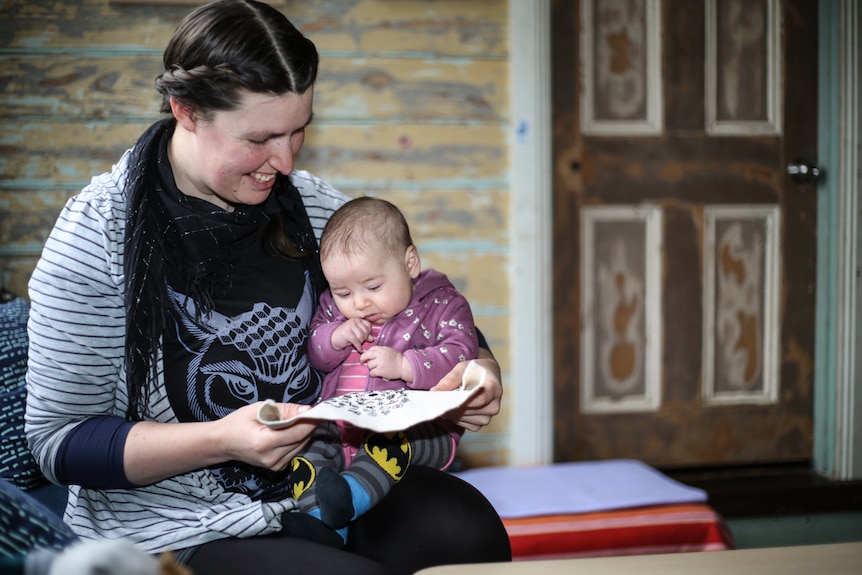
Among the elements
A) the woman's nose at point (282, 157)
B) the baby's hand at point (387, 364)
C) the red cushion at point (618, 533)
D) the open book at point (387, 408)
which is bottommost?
the red cushion at point (618, 533)

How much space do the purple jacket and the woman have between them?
2.0 inches

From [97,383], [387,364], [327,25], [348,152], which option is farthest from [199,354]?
[327,25]

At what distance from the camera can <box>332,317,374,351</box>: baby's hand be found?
126 cm

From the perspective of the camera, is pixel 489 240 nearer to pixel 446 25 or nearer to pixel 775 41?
pixel 446 25

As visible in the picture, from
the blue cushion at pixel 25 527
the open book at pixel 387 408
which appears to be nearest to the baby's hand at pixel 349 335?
the open book at pixel 387 408

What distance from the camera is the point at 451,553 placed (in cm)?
115

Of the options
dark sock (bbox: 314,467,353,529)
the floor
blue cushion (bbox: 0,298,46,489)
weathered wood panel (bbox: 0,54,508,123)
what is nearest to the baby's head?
dark sock (bbox: 314,467,353,529)

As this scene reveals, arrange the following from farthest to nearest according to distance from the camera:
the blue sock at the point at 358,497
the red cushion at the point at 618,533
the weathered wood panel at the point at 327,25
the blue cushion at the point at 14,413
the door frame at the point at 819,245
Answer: the door frame at the point at 819,245 → the weathered wood panel at the point at 327,25 → the red cushion at the point at 618,533 → the blue cushion at the point at 14,413 → the blue sock at the point at 358,497

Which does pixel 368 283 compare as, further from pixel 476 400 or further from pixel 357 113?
pixel 357 113

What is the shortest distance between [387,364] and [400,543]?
287 millimetres

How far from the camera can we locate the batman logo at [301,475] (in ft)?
3.79

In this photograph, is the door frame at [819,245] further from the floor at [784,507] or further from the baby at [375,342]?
the baby at [375,342]

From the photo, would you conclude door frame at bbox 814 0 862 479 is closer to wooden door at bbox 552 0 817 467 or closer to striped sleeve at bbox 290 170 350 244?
wooden door at bbox 552 0 817 467

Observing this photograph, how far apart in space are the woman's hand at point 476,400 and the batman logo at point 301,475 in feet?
0.76
